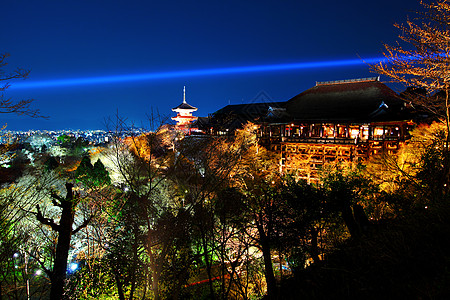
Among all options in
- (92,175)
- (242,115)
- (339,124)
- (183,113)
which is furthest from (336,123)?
(183,113)

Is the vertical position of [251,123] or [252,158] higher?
[251,123]

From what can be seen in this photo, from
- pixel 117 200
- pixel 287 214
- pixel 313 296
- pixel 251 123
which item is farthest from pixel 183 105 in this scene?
pixel 313 296

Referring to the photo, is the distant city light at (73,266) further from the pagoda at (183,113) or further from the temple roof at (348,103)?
the pagoda at (183,113)

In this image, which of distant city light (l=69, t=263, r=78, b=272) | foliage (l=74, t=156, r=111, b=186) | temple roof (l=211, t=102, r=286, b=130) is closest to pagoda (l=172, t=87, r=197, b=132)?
temple roof (l=211, t=102, r=286, b=130)

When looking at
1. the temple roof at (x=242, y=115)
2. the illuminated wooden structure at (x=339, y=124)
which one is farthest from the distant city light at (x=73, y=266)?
the temple roof at (x=242, y=115)

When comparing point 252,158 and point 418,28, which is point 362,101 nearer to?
point 252,158

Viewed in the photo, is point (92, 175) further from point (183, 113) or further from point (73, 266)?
point (183, 113)

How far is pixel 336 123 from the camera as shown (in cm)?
1783

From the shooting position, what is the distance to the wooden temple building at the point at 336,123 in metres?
16.3

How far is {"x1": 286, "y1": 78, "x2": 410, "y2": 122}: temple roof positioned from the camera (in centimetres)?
1658

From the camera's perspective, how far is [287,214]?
290 inches

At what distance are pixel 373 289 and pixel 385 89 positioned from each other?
19.5 metres

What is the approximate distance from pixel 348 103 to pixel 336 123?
2.79 metres

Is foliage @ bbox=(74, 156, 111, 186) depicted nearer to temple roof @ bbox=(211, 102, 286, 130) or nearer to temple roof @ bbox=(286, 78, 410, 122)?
temple roof @ bbox=(211, 102, 286, 130)
